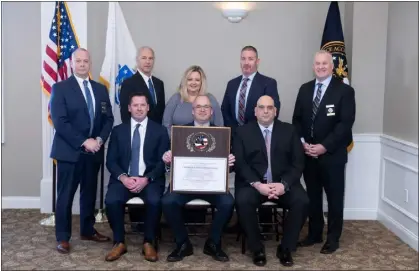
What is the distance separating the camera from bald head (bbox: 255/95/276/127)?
4.01m

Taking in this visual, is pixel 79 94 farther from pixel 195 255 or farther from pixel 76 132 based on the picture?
pixel 195 255

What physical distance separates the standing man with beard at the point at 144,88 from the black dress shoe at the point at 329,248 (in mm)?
1572

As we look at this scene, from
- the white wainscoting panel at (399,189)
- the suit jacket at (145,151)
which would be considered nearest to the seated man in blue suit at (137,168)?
the suit jacket at (145,151)

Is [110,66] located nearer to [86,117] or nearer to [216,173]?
[86,117]

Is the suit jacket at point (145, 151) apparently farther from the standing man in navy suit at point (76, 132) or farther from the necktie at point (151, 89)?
the necktie at point (151, 89)

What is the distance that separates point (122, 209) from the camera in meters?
4.02

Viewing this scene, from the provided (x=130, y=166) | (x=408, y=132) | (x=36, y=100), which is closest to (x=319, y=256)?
(x=408, y=132)

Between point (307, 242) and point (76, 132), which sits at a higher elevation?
point (76, 132)

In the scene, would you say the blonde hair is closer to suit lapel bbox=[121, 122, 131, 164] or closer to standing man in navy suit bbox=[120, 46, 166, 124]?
standing man in navy suit bbox=[120, 46, 166, 124]

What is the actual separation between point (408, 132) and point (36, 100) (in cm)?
355

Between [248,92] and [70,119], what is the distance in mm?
1479

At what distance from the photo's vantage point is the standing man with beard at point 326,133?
409 centimetres

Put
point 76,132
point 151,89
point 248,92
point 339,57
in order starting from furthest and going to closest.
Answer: point 339,57
point 151,89
point 248,92
point 76,132

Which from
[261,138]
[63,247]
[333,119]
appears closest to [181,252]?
[63,247]
